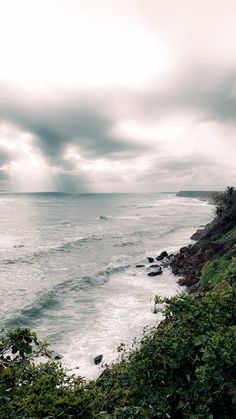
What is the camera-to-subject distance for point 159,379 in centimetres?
654

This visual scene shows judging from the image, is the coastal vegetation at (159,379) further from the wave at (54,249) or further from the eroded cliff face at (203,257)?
the wave at (54,249)

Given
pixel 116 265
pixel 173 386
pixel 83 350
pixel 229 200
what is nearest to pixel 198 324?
pixel 173 386

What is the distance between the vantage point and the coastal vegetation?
539 centimetres

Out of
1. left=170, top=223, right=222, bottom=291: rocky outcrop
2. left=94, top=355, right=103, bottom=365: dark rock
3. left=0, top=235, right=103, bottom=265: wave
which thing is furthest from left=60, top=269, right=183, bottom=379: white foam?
left=0, top=235, right=103, bottom=265: wave

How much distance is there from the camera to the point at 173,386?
20.6 ft

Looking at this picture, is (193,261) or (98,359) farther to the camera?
(193,261)

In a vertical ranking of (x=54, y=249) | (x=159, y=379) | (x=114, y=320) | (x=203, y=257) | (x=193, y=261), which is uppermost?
(x=159, y=379)

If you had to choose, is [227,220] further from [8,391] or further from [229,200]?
[8,391]

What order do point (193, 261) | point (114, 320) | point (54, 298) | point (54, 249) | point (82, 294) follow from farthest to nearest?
point (54, 249) → point (193, 261) → point (82, 294) → point (54, 298) → point (114, 320)

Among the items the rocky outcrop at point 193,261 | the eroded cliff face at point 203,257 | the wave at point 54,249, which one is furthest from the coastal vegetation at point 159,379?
the wave at point 54,249

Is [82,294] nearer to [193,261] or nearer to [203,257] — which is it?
[193,261]

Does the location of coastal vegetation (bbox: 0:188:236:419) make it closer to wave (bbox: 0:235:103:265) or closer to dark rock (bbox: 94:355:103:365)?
dark rock (bbox: 94:355:103:365)

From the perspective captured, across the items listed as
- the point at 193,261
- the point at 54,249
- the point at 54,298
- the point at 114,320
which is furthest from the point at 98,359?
the point at 54,249

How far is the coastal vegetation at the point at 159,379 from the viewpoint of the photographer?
539cm
